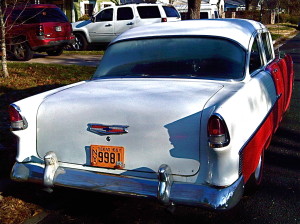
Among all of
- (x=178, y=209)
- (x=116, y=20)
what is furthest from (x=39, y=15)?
(x=178, y=209)

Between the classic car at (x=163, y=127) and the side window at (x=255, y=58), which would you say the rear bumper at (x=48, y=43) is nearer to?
the classic car at (x=163, y=127)

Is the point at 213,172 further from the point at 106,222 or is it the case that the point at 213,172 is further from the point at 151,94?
the point at 106,222

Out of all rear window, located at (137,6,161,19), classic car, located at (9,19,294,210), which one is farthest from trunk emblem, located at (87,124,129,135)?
rear window, located at (137,6,161,19)

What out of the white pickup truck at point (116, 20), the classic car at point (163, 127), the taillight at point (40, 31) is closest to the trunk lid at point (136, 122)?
the classic car at point (163, 127)

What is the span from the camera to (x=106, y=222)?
12.3 feet

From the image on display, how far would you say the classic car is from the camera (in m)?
3.17

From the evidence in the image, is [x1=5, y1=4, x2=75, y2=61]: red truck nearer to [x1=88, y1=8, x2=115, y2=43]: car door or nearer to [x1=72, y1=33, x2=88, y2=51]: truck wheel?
[x1=88, y1=8, x2=115, y2=43]: car door

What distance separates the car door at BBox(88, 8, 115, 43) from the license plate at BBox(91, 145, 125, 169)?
1458 centimetres

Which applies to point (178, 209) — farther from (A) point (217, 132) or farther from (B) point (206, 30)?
(B) point (206, 30)

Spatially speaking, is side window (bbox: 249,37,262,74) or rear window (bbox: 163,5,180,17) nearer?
side window (bbox: 249,37,262,74)

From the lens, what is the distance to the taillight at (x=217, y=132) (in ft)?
10.2

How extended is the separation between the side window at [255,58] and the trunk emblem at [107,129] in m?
1.63

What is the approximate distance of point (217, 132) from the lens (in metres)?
3.10

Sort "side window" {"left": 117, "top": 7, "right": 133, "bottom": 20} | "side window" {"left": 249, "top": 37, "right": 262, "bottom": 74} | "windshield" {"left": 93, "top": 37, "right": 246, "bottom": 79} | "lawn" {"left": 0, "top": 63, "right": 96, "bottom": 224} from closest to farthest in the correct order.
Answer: "lawn" {"left": 0, "top": 63, "right": 96, "bottom": 224} → "windshield" {"left": 93, "top": 37, "right": 246, "bottom": 79} → "side window" {"left": 249, "top": 37, "right": 262, "bottom": 74} → "side window" {"left": 117, "top": 7, "right": 133, "bottom": 20}
